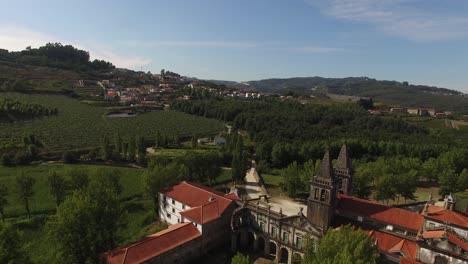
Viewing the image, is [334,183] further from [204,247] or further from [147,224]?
[147,224]

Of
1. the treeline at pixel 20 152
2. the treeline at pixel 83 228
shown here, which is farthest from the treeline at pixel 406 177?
the treeline at pixel 20 152

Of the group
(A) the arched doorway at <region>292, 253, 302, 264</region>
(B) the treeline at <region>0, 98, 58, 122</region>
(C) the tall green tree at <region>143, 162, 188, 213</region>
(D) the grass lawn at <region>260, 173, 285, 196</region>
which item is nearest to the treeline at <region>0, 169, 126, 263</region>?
(C) the tall green tree at <region>143, 162, 188, 213</region>

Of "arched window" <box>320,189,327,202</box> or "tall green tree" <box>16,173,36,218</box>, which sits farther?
"tall green tree" <box>16,173,36,218</box>

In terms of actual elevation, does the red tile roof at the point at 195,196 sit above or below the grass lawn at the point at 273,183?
above

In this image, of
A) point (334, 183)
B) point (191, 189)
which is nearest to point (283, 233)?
point (334, 183)

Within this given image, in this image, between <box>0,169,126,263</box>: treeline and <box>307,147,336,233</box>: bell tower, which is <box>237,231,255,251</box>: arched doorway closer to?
<box>307,147,336,233</box>: bell tower

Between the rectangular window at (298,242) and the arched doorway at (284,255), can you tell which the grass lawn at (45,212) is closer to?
the arched doorway at (284,255)
